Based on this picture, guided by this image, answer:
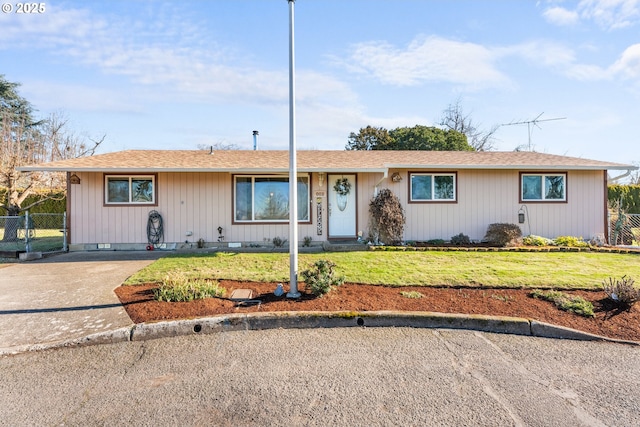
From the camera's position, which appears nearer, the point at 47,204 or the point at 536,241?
the point at 536,241

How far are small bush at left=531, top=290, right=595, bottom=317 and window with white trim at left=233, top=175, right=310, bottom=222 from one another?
264 inches

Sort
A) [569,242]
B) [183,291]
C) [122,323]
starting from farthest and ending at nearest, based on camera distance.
Answer: 1. [569,242]
2. [183,291]
3. [122,323]

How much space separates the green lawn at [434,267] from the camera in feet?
19.9

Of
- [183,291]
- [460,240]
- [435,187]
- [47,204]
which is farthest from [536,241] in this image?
[47,204]

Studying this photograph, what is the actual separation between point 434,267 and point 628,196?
1752cm

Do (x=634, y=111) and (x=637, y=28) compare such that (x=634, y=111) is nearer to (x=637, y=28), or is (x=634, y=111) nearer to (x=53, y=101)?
(x=637, y=28)

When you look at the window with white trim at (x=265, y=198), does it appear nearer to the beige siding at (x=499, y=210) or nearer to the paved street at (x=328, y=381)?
the beige siding at (x=499, y=210)

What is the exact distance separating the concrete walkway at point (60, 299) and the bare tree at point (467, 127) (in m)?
29.4

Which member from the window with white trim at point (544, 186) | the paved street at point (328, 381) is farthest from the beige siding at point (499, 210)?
the paved street at point (328, 381)

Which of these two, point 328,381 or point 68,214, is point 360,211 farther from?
point 68,214

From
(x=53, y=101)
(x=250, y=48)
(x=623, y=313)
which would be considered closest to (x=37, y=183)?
(x=53, y=101)

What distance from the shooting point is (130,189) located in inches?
403

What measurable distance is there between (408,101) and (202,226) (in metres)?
9.93

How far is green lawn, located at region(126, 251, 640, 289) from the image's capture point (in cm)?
606
